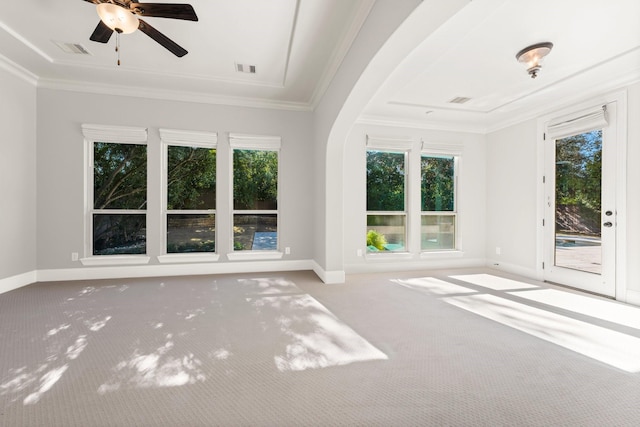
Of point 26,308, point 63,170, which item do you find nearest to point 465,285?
point 26,308

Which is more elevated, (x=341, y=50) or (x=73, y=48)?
(x=73, y=48)

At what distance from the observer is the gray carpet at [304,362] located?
1590mm

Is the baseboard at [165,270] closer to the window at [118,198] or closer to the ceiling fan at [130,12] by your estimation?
the window at [118,198]

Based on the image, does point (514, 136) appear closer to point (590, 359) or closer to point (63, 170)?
point (590, 359)

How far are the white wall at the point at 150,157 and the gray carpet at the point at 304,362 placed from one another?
3.72 feet

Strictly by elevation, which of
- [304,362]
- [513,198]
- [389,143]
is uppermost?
[389,143]

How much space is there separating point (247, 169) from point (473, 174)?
14.5 ft

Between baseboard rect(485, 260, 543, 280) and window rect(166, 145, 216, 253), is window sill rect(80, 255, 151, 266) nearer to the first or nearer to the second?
window rect(166, 145, 216, 253)

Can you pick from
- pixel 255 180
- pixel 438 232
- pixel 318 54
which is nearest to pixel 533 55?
pixel 318 54

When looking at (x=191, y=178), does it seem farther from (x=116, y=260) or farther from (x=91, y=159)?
(x=116, y=260)

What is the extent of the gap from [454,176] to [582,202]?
6.69ft

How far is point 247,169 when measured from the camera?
505 cm

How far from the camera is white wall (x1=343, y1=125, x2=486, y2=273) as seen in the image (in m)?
5.13

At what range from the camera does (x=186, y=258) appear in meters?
4.74
